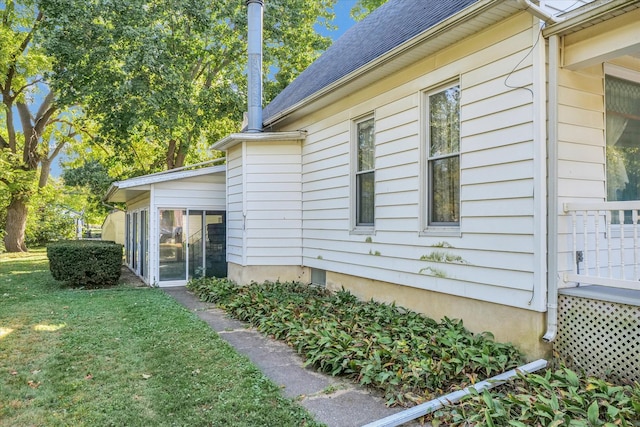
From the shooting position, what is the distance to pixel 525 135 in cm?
402

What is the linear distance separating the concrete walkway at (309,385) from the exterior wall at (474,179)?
1.79m

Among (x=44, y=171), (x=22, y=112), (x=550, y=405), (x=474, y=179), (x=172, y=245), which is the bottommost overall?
(x=550, y=405)

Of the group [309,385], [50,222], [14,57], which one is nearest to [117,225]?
[50,222]

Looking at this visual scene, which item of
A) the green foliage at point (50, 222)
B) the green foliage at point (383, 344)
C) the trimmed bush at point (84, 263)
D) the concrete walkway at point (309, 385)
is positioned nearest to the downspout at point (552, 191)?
the green foliage at point (383, 344)

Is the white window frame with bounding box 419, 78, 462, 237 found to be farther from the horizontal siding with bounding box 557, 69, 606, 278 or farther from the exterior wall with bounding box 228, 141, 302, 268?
the exterior wall with bounding box 228, 141, 302, 268

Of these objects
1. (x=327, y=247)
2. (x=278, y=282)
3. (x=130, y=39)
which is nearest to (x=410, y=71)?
(x=327, y=247)

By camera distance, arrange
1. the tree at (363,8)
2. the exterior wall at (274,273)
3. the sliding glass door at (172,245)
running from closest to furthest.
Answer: the exterior wall at (274,273), the sliding glass door at (172,245), the tree at (363,8)

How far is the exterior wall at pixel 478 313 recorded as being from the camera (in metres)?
3.91

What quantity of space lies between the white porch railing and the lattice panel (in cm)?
22

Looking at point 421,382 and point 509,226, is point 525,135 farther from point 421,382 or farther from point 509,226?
point 421,382

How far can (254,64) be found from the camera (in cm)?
960

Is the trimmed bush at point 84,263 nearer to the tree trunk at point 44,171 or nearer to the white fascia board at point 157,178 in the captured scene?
the white fascia board at point 157,178

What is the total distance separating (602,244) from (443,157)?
1.92 meters

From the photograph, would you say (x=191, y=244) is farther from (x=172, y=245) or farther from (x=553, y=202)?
(x=553, y=202)
